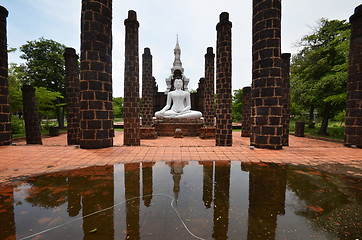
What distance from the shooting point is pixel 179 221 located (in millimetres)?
1580

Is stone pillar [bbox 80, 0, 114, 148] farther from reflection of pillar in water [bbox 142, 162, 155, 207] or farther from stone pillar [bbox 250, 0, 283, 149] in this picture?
stone pillar [bbox 250, 0, 283, 149]

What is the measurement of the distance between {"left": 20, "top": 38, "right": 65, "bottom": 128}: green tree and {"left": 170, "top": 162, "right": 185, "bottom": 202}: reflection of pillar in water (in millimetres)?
18037

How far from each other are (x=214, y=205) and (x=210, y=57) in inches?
433

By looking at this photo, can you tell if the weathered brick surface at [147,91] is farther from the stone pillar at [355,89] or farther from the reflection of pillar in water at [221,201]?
the stone pillar at [355,89]

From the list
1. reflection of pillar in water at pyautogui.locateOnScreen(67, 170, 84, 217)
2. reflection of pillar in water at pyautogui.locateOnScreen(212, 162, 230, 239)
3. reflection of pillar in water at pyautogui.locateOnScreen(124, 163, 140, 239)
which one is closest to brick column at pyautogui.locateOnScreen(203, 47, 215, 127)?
reflection of pillar in water at pyautogui.locateOnScreen(212, 162, 230, 239)

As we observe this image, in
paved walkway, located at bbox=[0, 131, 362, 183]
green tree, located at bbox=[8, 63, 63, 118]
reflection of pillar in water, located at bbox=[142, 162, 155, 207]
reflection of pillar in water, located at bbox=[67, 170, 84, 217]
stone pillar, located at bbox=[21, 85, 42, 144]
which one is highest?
green tree, located at bbox=[8, 63, 63, 118]

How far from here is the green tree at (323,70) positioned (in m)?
9.94

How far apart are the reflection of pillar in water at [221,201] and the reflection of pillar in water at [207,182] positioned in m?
0.08

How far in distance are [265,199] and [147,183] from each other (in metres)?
1.68

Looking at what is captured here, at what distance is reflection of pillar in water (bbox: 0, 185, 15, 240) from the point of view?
4.59 ft

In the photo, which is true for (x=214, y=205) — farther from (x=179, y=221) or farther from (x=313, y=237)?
(x=313, y=237)

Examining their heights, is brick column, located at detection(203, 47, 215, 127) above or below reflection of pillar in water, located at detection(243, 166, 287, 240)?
above

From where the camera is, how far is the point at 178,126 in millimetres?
10867

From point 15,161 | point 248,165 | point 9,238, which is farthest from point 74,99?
point 248,165
